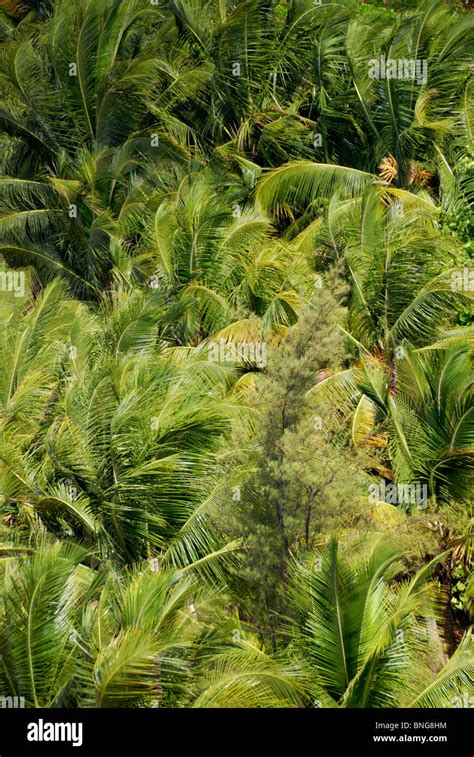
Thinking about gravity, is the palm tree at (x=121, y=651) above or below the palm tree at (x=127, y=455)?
below

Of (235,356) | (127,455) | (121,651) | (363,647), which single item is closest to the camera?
(121,651)

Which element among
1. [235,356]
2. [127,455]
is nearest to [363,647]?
[127,455]

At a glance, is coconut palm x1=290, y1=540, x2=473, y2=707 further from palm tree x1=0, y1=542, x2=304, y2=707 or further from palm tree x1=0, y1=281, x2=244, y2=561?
palm tree x1=0, y1=281, x2=244, y2=561

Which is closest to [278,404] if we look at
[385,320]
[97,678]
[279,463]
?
[279,463]

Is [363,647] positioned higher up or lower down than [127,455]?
lower down

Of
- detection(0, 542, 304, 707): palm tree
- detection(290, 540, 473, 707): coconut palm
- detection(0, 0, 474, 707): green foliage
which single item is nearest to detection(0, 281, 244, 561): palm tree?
detection(0, 0, 474, 707): green foliage

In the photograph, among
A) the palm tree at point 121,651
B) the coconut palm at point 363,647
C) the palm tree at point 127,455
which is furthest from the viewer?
the palm tree at point 127,455

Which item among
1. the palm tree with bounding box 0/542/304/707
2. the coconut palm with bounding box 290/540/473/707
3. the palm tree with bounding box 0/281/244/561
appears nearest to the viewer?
the palm tree with bounding box 0/542/304/707

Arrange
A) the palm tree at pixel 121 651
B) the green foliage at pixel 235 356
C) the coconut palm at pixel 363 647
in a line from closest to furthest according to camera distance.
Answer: the palm tree at pixel 121 651
the coconut palm at pixel 363 647
the green foliage at pixel 235 356

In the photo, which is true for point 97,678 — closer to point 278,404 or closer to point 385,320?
point 278,404

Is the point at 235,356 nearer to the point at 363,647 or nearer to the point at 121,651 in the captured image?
the point at 363,647

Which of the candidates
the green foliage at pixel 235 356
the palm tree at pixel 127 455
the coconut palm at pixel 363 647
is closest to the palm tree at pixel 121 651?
the green foliage at pixel 235 356

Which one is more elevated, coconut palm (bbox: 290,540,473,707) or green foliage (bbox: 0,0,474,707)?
green foliage (bbox: 0,0,474,707)

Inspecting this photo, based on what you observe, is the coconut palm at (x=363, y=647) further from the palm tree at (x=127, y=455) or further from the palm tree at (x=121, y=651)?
the palm tree at (x=127, y=455)
